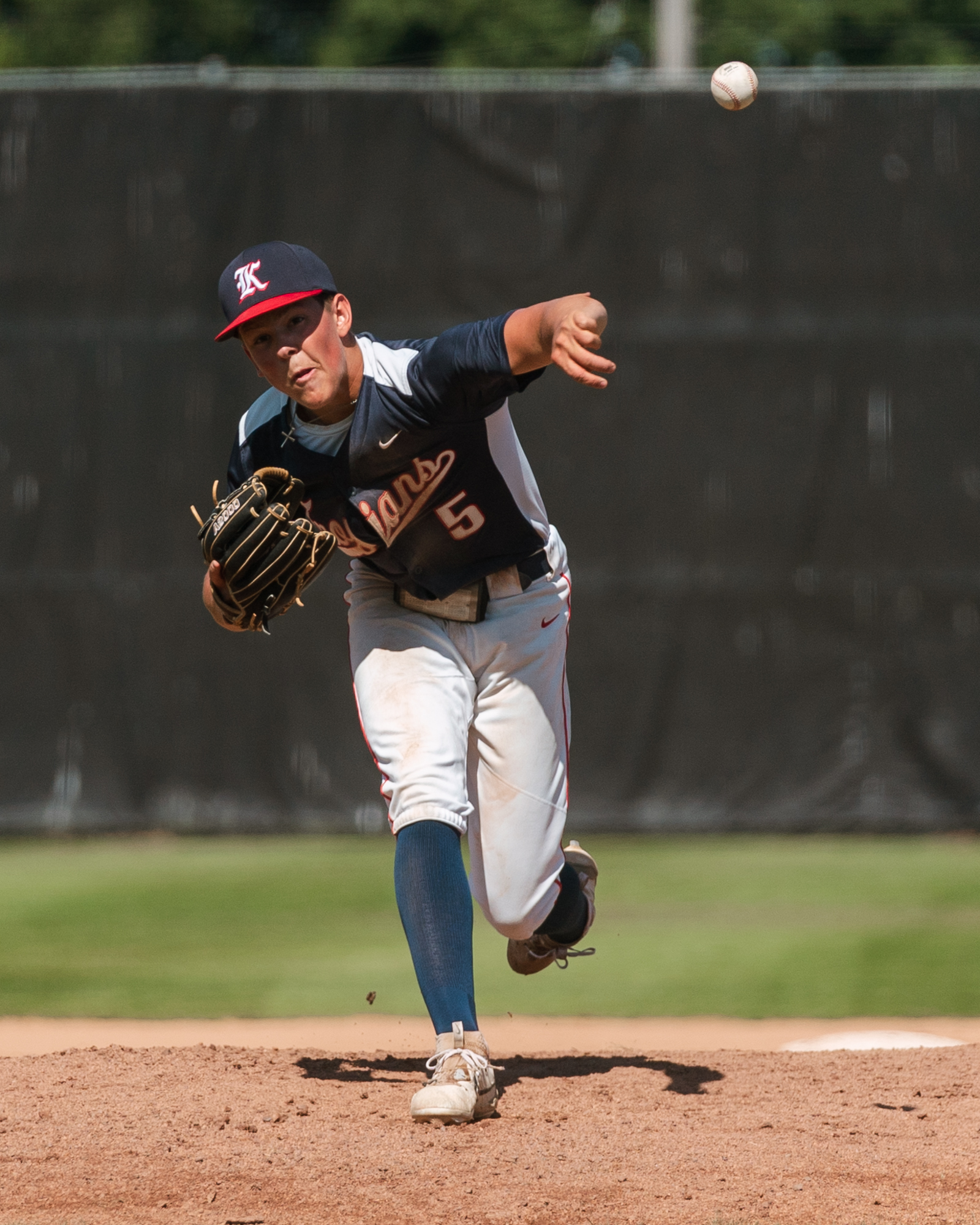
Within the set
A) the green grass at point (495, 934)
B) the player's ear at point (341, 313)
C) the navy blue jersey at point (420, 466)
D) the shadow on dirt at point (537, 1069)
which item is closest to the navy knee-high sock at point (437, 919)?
the shadow on dirt at point (537, 1069)

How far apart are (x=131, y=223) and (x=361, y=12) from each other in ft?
40.1

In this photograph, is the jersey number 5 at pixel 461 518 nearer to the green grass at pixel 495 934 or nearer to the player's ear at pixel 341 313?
the player's ear at pixel 341 313

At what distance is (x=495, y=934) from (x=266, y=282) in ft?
10.4

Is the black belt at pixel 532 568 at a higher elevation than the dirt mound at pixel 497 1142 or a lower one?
higher

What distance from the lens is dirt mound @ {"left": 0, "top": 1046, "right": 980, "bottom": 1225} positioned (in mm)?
2322

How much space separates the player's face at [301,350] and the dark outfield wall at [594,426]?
3.50 metres

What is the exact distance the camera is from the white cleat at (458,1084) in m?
2.67

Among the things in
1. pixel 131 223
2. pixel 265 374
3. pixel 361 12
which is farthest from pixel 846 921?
pixel 361 12

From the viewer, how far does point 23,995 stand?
4352 millimetres

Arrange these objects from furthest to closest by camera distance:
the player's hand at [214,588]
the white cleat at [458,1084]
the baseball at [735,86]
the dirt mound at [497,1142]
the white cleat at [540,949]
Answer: the baseball at [735,86] < the white cleat at [540,949] < the player's hand at [214,588] < the white cleat at [458,1084] < the dirt mound at [497,1142]

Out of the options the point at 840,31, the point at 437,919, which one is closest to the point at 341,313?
the point at 437,919

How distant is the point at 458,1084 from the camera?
2688 millimetres

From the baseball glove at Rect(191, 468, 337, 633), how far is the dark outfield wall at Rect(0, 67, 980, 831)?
3434 millimetres

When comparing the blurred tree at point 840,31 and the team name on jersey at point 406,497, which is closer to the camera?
the team name on jersey at point 406,497
